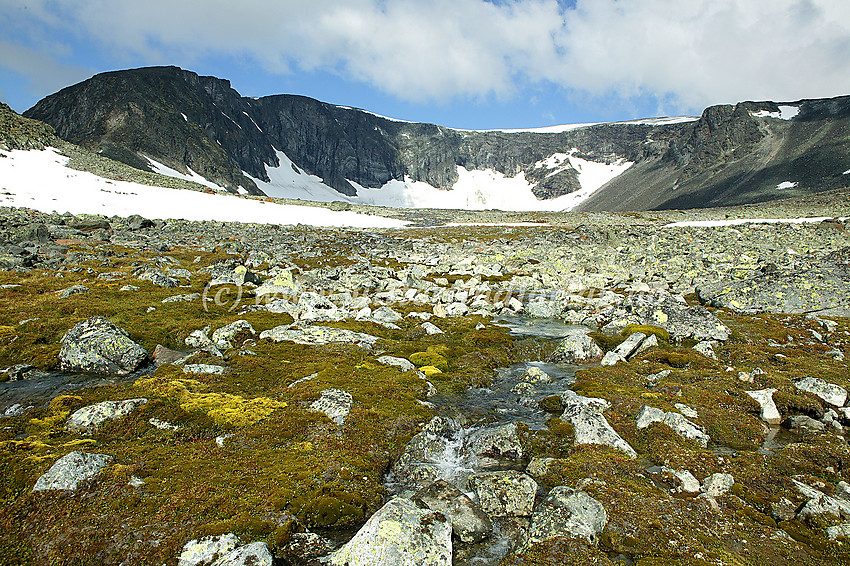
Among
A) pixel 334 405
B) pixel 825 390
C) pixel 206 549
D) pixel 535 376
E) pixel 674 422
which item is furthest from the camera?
pixel 535 376

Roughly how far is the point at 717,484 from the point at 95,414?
1579cm

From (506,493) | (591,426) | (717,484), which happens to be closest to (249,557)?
(506,493)

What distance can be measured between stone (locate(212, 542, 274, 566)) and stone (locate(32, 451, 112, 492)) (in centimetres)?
373

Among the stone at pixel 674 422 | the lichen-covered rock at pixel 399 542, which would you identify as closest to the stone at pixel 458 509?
the lichen-covered rock at pixel 399 542

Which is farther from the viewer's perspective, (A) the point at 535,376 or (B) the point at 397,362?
(B) the point at 397,362

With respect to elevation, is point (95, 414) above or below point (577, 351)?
above

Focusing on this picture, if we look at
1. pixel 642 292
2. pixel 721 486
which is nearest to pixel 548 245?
pixel 642 292

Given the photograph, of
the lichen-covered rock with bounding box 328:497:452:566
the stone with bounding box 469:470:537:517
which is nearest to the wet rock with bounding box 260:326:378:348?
the stone with bounding box 469:470:537:517

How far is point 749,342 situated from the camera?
20.2 m

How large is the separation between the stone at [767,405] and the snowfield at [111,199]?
79.0 m

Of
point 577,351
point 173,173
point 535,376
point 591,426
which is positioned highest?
point 173,173

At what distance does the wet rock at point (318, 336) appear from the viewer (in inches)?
778

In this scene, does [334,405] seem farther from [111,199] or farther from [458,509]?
[111,199]

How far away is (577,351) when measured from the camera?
19.8m
